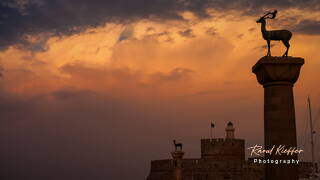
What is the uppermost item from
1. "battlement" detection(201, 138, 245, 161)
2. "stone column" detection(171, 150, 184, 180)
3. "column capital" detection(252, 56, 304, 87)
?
"battlement" detection(201, 138, 245, 161)

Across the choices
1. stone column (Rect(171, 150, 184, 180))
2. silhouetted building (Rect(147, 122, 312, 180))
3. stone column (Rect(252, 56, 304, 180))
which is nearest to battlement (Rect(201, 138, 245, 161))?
silhouetted building (Rect(147, 122, 312, 180))

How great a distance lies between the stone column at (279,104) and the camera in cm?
1059

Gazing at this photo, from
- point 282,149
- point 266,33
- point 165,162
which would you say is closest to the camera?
point 282,149

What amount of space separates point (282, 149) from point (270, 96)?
123 centimetres

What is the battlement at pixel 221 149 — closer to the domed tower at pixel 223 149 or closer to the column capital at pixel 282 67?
the domed tower at pixel 223 149

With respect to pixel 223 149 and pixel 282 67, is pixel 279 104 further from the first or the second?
pixel 223 149

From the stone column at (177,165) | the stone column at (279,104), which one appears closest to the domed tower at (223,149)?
the stone column at (177,165)

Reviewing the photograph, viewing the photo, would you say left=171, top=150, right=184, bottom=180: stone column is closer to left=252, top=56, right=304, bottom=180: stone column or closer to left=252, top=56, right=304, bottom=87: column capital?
left=252, top=56, right=304, bottom=180: stone column

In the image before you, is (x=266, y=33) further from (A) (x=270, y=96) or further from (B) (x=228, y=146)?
(B) (x=228, y=146)

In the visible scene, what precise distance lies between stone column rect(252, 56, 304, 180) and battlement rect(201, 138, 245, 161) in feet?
118

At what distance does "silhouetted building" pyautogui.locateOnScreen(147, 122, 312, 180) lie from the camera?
43500 millimetres

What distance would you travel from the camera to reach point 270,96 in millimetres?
10859

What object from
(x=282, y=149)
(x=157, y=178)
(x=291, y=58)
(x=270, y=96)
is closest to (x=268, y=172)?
(x=282, y=149)

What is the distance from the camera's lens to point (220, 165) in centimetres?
4388
